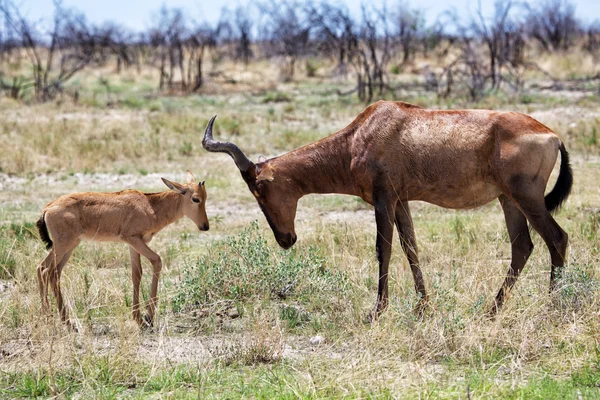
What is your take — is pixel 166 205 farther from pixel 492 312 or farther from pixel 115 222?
pixel 492 312

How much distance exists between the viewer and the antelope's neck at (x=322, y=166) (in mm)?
7730

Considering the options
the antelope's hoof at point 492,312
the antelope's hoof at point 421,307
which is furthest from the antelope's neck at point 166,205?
the antelope's hoof at point 492,312

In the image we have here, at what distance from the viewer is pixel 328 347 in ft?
20.9

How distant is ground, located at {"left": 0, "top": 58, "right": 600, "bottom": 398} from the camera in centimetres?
565

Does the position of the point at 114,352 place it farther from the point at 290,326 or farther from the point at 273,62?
the point at 273,62

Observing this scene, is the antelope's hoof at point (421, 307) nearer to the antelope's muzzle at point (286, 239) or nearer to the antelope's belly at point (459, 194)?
the antelope's belly at point (459, 194)

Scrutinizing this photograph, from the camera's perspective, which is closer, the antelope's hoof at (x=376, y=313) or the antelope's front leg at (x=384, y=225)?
the antelope's hoof at (x=376, y=313)

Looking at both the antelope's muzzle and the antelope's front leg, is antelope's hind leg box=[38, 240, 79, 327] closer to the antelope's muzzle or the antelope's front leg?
the antelope's muzzle

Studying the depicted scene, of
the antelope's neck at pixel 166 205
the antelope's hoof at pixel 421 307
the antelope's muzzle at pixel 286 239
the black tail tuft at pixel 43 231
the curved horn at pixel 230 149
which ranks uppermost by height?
the curved horn at pixel 230 149

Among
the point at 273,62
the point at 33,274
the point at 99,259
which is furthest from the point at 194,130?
the point at 273,62

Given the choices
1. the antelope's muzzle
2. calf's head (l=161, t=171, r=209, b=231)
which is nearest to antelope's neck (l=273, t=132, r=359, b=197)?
the antelope's muzzle

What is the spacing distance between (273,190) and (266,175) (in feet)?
0.63

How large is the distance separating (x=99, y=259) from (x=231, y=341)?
299 cm

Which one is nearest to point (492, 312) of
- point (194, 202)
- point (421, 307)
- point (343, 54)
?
point (421, 307)
